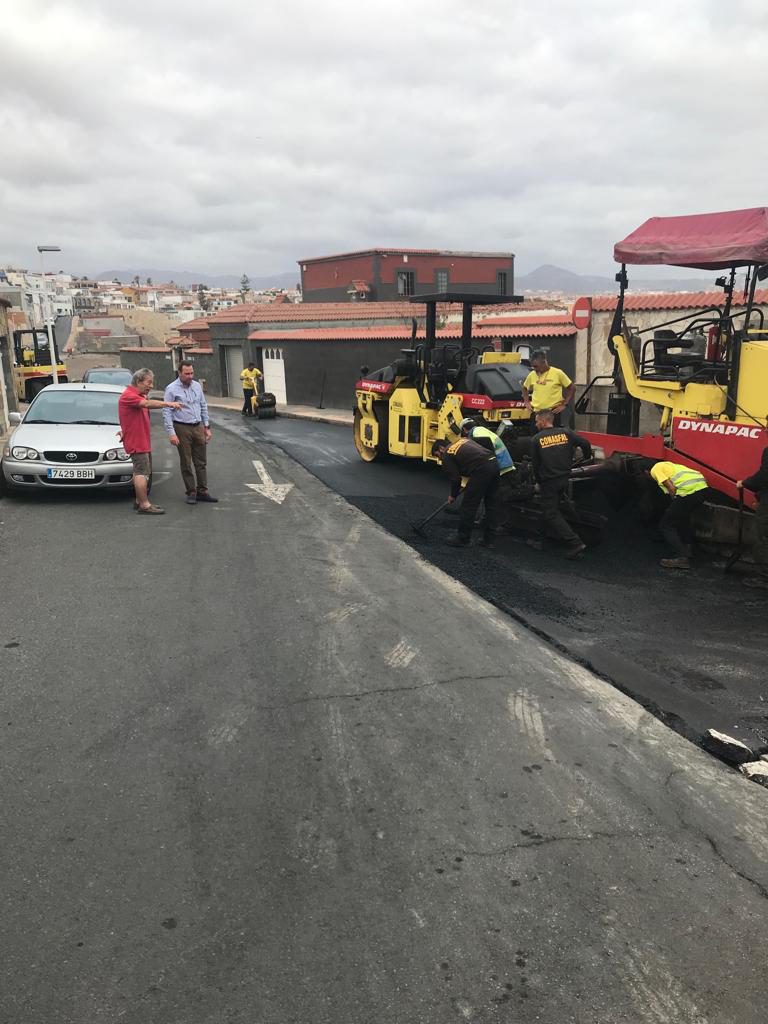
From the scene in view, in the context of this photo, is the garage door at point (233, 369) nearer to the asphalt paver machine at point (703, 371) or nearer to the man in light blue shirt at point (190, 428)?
the man in light blue shirt at point (190, 428)

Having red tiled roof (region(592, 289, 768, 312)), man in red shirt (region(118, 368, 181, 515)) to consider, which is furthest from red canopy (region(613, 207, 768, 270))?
red tiled roof (region(592, 289, 768, 312))

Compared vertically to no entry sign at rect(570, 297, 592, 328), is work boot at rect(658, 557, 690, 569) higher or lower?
lower

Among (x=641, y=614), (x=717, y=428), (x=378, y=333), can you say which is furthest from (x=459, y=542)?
(x=378, y=333)

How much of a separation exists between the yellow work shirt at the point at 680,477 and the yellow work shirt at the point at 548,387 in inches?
80.6

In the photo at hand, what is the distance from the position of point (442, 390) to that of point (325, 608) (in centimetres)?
587

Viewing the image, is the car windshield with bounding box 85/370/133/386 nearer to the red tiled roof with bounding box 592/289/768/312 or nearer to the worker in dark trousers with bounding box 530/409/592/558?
the red tiled roof with bounding box 592/289/768/312

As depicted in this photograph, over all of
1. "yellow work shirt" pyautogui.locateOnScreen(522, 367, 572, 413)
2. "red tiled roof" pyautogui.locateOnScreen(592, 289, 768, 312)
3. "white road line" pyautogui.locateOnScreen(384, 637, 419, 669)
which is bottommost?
"white road line" pyautogui.locateOnScreen(384, 637, 419, 669)

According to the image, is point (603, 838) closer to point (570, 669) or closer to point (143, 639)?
point (570, 669)

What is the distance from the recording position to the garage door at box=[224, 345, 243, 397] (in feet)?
101

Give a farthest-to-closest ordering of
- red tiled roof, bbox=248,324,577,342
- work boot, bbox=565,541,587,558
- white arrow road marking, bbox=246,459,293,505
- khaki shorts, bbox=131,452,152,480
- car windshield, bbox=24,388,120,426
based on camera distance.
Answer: red tiled roof, bbox=248,324,577,342
white arrow road marking, bbox=246,459,293,505
car windshield, bbox=24,388,120,426
khaki shorts, bbox=131,452,152,480
work boot, bbox=565,541,587,558

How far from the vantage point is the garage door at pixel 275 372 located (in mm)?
27062

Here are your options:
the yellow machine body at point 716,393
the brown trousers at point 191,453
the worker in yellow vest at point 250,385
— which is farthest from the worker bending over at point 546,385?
the worker in yellow vest at point 250,385

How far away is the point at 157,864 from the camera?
289 centimetres

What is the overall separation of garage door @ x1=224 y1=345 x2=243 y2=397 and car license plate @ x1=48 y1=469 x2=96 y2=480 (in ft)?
74.3
